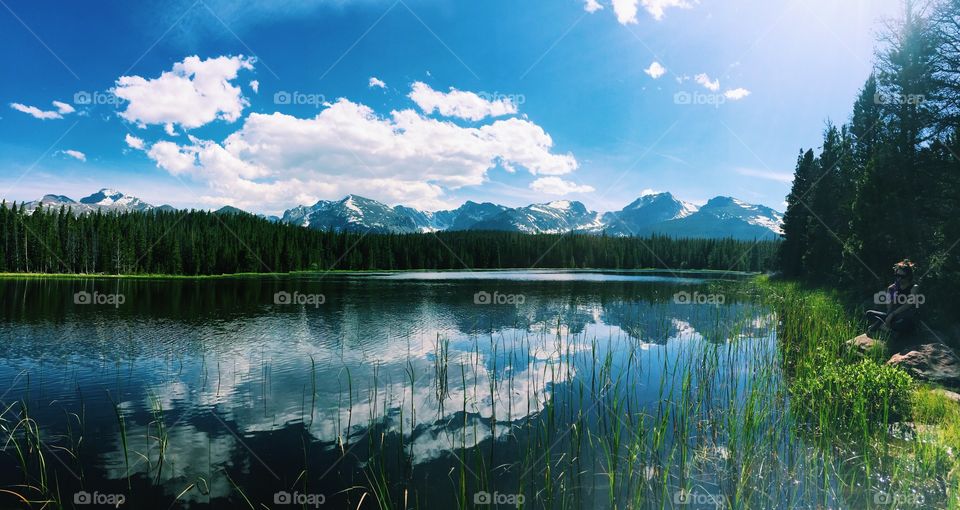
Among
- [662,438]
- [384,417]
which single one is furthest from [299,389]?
[662,438]

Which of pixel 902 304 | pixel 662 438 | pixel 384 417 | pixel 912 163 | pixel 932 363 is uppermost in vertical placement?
pixel 912 163

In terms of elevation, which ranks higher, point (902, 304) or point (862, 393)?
point (902, 304)

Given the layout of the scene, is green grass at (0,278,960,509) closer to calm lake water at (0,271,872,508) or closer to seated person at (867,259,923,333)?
calm lake water at (0,271,872,508)

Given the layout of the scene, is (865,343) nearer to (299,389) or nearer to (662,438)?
(662,438)

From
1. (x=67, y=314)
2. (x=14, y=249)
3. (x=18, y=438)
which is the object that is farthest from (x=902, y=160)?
(x=14, y=249)

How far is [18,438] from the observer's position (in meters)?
11.9

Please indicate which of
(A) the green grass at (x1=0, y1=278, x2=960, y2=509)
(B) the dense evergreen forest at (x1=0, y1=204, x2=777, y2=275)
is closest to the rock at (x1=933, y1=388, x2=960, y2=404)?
(A) the green grass at (x1=0, y1=278, x2=960, y2=509)

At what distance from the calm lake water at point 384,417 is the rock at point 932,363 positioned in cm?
412

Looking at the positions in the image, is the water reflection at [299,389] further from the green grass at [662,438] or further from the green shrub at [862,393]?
the green shrub at [862,393]

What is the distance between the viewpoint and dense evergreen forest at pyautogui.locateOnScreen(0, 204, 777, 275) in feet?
355

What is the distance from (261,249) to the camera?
130 metres

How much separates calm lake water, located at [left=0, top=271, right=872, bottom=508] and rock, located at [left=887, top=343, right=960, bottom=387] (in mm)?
4124

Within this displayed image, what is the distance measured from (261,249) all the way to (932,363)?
469 ft

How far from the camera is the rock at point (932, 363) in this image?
14.1 metres
